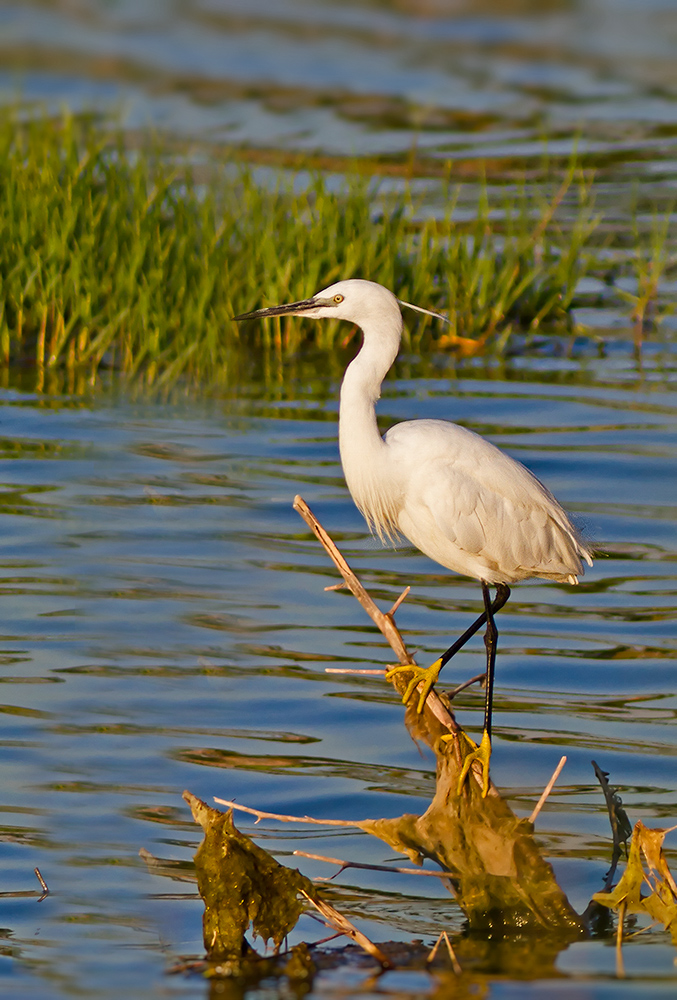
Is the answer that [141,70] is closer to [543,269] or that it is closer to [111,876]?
[543,269]

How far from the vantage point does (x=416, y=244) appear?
40.0 ft

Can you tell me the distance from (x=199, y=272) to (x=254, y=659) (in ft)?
15.3

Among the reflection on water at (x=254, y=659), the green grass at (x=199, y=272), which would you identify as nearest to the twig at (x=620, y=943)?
the reflection on water at (x=254, y=659)

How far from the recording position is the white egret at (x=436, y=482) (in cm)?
534

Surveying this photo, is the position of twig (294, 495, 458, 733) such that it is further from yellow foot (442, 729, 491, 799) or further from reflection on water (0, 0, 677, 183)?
reflection on water (0, 0, 677, 183)

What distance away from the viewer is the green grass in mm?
10125

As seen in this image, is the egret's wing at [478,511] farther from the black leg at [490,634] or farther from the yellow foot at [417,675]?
the yellow foot at [417,675]

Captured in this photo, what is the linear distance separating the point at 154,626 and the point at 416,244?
611cm

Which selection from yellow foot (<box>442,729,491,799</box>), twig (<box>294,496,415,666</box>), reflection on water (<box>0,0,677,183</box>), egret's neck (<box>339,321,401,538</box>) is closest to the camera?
twig (<box>294,496,415,666</box>)

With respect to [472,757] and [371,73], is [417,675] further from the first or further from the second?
[371,73]

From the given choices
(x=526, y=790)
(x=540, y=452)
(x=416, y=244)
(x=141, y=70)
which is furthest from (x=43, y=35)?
(x=526, y=790)

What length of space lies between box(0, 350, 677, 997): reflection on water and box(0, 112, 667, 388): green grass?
2.11 feet

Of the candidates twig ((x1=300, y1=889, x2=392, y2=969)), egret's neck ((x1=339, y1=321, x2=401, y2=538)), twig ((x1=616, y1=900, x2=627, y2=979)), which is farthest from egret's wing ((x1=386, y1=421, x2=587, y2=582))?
twig ((x1=300, y1=889, x2=392, y2=969))

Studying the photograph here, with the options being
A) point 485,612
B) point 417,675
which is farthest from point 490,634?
point 417,675
